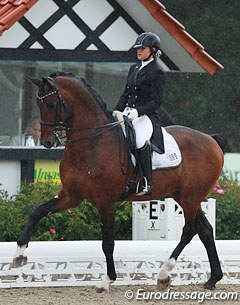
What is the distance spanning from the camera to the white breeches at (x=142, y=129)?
10586 mm

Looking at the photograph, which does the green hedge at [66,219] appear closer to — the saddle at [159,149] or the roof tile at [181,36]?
the roof tile at [181,36]

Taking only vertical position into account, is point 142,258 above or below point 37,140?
below

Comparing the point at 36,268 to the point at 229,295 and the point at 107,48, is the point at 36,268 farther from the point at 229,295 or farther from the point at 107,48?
the point at 107,48

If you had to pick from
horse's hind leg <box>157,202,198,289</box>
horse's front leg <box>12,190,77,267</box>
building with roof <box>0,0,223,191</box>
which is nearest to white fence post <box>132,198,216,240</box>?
horse's hind leg <box>157,202,198,289</box>

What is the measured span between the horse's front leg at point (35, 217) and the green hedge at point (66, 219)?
6.99ft

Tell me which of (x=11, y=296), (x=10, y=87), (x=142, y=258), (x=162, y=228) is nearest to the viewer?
(x=11, y=296)

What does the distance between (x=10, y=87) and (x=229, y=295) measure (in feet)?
18.1

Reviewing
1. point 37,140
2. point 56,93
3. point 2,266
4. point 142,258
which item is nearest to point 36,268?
point 2,266

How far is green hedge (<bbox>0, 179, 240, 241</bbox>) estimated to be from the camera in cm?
1272

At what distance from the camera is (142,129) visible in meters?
10.6

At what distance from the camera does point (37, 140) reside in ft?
48.9

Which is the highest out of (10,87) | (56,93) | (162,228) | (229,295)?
(10,87)

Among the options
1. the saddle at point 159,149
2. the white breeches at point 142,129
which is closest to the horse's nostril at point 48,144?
the saddle at point 159,149

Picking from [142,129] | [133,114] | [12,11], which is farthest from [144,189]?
[12,11]
